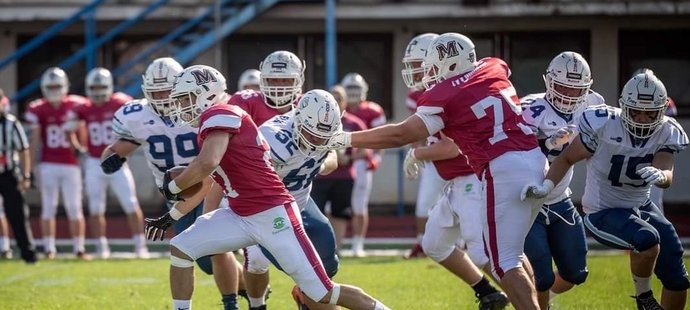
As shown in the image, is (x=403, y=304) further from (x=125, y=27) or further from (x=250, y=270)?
(x=125, y=27)

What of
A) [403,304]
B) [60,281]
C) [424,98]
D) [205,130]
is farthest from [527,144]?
[60,281]

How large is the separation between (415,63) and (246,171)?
6.23 feet

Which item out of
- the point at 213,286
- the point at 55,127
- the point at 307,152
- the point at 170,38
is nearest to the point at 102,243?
the point at 55,127

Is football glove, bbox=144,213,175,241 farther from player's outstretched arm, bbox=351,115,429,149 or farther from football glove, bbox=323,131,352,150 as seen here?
player's outstretched arm, bbox=351,115,429,149

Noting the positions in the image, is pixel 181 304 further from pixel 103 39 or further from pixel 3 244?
pixel 103 39

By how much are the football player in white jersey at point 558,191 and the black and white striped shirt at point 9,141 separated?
20.9 ft

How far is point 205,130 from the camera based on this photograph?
21.0ft

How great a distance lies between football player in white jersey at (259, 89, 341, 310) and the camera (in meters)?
6.62

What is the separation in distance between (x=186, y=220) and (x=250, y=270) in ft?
2.53

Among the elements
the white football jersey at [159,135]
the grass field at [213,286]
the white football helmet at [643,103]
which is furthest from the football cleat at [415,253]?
the white football helmet at [643,103]

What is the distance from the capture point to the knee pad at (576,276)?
735 centimetres

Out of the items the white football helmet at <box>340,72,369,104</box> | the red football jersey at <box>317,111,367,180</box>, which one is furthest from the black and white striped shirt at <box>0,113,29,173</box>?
the white football helmet at <box>340,72,369,104</box>

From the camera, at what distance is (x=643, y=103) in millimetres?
6961

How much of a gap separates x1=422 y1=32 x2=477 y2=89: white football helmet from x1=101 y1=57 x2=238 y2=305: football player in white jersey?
1755 millimetres
